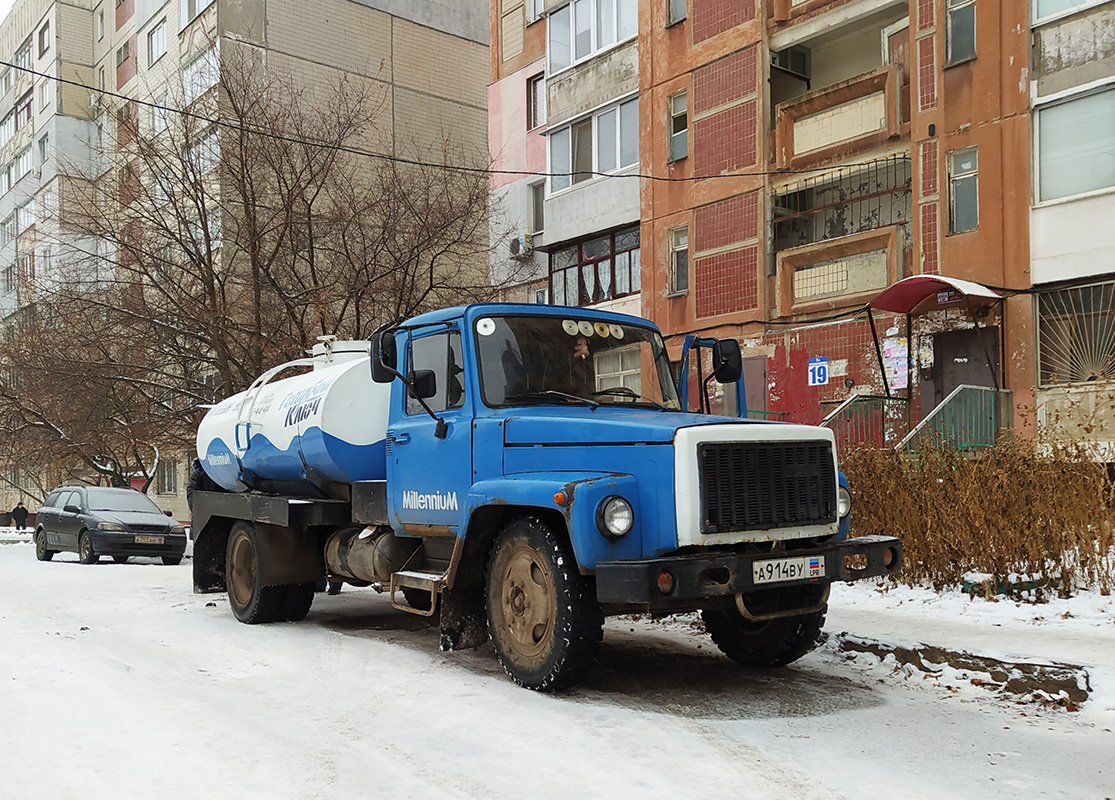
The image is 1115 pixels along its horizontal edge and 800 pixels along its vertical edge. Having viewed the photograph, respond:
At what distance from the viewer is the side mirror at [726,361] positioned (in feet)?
27.4

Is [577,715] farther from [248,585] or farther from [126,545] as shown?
[126,545]

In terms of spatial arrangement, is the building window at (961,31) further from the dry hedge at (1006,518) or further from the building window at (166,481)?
the building window at (166,481)

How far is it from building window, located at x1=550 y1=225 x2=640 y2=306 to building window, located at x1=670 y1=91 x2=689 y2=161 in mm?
2257

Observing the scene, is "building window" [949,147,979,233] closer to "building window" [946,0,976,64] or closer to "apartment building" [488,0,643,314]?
"building window" [946,0,976,64]

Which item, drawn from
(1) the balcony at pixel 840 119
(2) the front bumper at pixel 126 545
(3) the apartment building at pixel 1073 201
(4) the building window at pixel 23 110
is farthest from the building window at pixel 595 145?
(4) the building window at pixel 23 110

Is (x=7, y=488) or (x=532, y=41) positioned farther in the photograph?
(x=7, y=488)

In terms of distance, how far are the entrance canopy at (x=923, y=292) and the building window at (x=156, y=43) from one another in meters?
32.0

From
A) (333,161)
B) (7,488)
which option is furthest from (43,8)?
(333,161)

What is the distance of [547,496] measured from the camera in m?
6.62

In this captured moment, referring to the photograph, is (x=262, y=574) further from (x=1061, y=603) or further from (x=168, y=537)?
(x=168, y=537)

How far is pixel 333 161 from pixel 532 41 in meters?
11.3

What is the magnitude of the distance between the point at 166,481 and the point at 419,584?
134 feet

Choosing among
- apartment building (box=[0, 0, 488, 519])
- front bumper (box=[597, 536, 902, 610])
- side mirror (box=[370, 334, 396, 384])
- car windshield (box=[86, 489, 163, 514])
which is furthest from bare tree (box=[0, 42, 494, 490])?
front bumper (box=[597, 536, 902, 610])

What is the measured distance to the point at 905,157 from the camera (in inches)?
813
